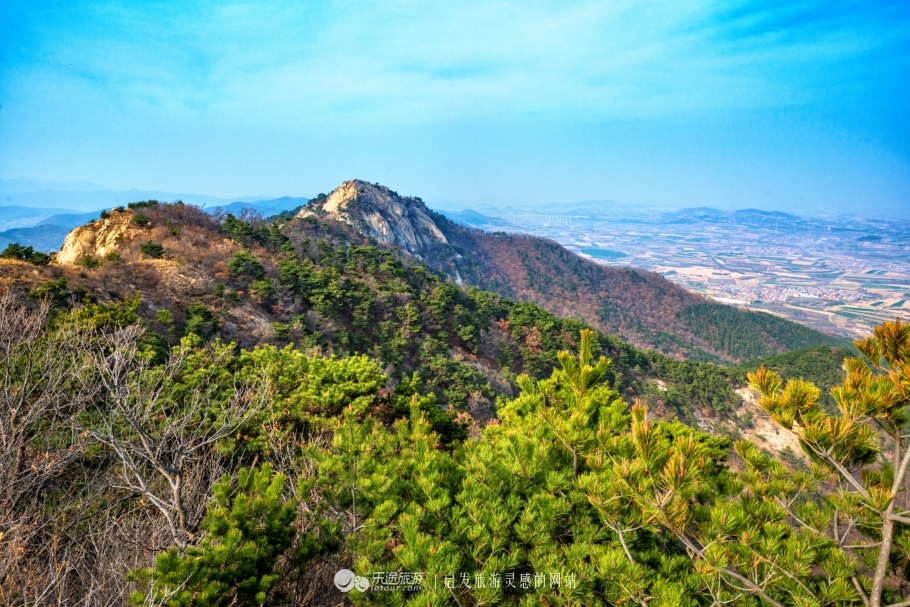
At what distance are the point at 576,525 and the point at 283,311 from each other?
19.4 meters

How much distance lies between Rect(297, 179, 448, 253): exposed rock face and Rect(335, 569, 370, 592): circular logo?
56.1m

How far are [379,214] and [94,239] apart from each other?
153 ft

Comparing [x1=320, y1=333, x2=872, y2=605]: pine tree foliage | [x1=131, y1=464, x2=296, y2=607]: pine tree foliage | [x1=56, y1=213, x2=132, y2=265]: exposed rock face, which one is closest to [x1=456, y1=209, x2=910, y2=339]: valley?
[x1=320, y1=333, x2=872, y2=605]: pine tree foliage

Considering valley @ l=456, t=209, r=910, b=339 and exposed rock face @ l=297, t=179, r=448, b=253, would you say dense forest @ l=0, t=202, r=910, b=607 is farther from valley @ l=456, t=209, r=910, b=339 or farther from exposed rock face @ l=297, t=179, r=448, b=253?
valley @ l=456, t=209, r=910, b=339

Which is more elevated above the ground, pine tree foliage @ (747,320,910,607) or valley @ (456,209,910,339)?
pine tree foliage @ (747,320,910,607)

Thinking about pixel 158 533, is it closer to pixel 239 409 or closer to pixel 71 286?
pixel 239 409

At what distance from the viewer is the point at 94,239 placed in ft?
67.0

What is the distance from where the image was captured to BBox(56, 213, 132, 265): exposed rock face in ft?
64.5

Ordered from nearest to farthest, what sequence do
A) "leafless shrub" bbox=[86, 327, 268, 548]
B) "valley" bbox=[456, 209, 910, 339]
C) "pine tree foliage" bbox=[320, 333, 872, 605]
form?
"pine tree foliage" bbox=[320, 333, 872, 605]
"leafless shrub" bbox=[86, 327, 268, 548]
"valley" bbox=[456, 209, 910, 339]

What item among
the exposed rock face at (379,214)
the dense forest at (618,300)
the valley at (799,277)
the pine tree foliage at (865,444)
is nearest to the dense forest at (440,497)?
the pine tree foliage at (865,444)

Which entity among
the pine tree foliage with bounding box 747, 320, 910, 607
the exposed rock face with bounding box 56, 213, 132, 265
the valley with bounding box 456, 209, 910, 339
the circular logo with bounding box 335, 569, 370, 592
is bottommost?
the valley with bounding box 456, 209, 910, 339

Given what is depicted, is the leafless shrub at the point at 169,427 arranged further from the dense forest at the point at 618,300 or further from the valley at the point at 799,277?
the valley at the point at 799,277

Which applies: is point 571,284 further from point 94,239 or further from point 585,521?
point 585,521

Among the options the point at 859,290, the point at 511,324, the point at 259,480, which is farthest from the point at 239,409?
the point at 859,290
